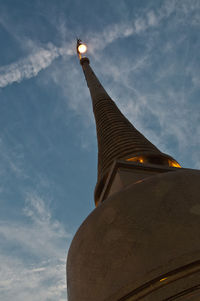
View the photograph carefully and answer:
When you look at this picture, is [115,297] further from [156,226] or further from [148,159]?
[148,159]

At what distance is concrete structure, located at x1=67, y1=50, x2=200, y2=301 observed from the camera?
4.21 metres

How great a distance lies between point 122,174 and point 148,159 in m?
2.32

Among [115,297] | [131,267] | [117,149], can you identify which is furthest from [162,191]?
[117,149]

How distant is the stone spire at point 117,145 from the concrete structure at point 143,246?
4399mm

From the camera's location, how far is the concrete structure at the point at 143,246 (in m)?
4.21

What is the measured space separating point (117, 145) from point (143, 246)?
7.08 meters

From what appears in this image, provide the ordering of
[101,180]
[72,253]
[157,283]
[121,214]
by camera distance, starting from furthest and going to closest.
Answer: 1. [101,180]
2. [72,253]
3. [121,214]
4. [157,283]

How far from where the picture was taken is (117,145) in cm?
1153

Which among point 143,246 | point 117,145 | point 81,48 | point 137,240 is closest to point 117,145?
point 117,145

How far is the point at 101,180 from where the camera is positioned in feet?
34.1

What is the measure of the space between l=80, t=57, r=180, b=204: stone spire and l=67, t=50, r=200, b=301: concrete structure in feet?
14.4

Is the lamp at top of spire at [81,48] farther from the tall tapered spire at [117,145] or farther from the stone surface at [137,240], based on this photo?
the stone surface at [137,240]

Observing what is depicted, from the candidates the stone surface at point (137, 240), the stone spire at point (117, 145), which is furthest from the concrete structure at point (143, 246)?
the stone spire at point (117, 145)

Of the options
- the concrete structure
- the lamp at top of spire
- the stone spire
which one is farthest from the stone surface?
the lamp at top of spire
